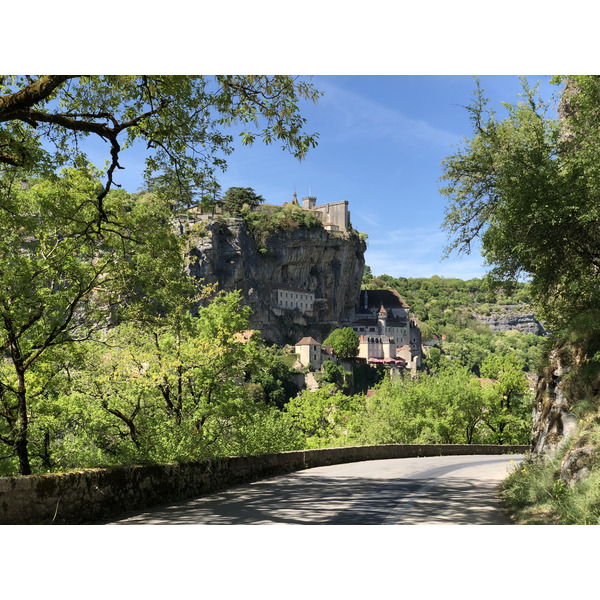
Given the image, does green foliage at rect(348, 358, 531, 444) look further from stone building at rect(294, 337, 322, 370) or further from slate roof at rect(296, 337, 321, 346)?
slate roof at rect(296, 337, 321, 346)

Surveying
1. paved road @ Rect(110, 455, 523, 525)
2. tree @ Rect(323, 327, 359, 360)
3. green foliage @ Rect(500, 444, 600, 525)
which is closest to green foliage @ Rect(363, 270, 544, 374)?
tree @ Rect(323, 327, 359, 360)

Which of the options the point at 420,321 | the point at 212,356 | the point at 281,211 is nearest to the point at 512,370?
the point at 212,356

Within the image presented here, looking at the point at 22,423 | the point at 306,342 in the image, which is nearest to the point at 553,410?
the point at 22,423

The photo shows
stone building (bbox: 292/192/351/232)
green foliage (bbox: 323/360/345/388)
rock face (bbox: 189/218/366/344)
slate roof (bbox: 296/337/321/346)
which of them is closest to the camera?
green foliage (bbox: 323/360/345/388)

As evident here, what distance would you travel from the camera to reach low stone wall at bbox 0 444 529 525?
6.19 metres

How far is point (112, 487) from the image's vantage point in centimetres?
769

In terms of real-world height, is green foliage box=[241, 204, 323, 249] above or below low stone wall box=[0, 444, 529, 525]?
above

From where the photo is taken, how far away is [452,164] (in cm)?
1842

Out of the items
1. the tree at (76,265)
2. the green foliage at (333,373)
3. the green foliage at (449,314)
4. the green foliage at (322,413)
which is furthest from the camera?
the green foliage at (449,314)

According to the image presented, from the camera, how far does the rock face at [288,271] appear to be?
12112cm

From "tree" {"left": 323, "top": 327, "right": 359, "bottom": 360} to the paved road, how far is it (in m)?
118

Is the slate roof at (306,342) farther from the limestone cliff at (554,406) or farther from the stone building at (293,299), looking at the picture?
the limestone cliff at (554,406)

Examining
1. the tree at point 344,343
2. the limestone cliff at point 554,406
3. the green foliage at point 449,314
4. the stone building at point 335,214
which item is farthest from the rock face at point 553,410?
the green foliage at point 449,314

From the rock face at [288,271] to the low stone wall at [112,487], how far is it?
102 metres
